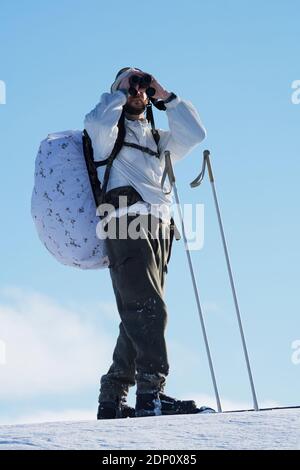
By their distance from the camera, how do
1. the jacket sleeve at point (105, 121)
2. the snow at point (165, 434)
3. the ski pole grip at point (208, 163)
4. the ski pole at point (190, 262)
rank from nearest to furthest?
the snow at point (165, 434), the jacket sleeve at point (105, 121), the ski pole at point (190, 262), the ski pole grip at point (208, 163)

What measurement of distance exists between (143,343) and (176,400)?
0.44 meters

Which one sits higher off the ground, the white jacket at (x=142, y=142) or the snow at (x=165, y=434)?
the white jacket at (x=142, y=142)

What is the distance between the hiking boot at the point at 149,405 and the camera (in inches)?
232

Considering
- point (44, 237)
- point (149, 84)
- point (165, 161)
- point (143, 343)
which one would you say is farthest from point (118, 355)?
point (149, 84)

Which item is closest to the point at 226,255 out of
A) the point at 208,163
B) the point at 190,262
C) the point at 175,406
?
the point at 190,262

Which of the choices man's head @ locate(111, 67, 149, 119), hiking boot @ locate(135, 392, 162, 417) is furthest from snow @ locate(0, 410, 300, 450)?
man's head @ locate(111, 67, 149, 119)

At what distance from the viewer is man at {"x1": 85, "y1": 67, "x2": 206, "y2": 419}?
5.97 metres

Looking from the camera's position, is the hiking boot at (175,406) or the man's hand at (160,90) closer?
the hiking boot at (175,406)

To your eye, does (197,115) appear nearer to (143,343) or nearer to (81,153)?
(81,153)

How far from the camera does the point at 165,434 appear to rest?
3916 millimetres

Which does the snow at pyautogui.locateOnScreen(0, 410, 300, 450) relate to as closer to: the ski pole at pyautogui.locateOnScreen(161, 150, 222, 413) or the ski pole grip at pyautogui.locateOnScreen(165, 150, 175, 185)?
the ski pole at pyautogui.locateOnScreen(161, 150, 222, 413)

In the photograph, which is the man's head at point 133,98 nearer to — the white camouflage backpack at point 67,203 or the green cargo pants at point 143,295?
the white camouflage backpack at point 67,203

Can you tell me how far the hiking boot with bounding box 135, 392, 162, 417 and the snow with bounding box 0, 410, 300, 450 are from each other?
130 centimetres

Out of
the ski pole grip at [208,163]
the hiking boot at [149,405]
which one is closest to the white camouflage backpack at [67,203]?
the ski pole grip at [208,163]
